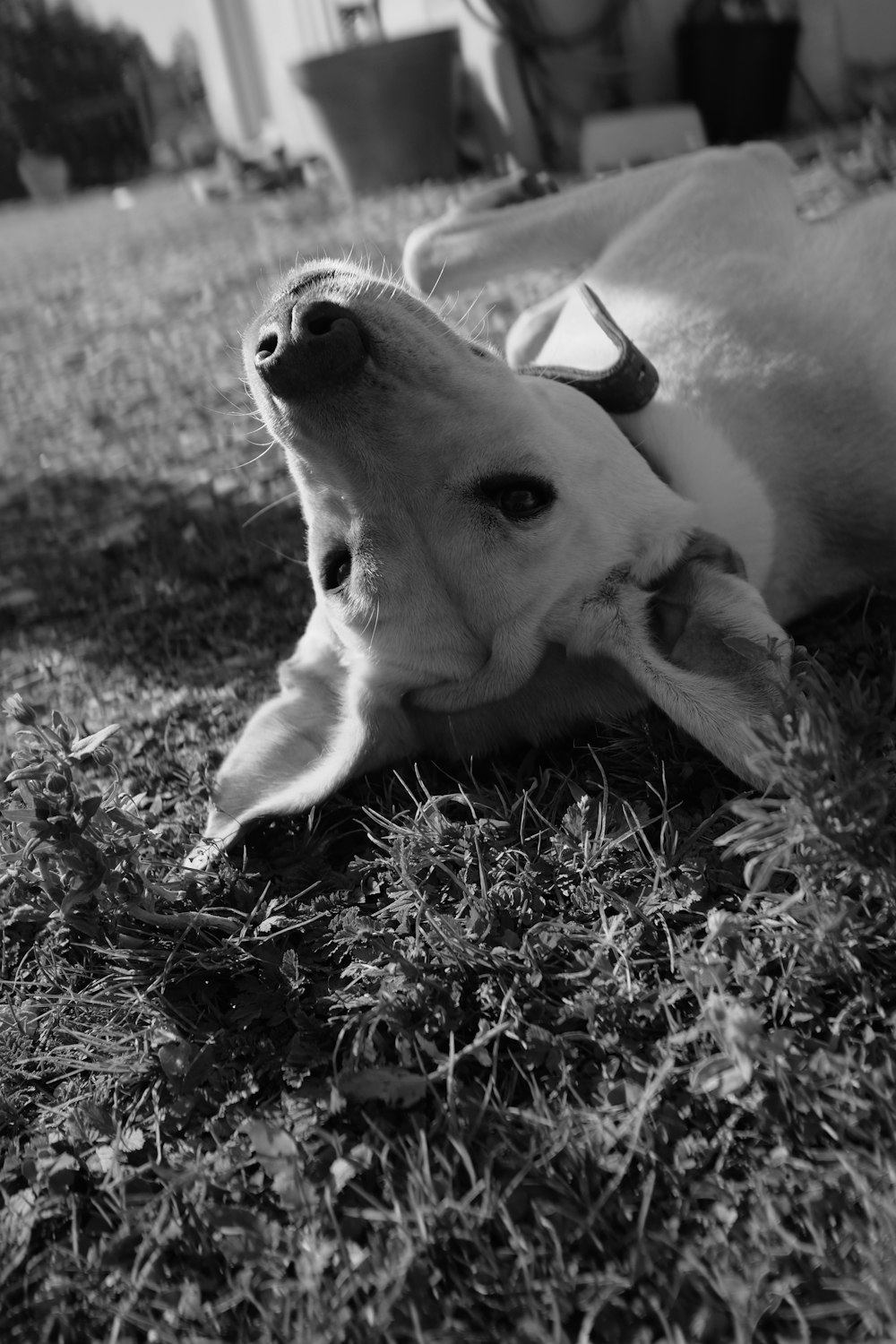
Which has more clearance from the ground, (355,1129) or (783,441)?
(783,441)

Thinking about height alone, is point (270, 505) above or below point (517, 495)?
below

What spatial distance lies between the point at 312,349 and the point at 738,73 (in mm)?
7232

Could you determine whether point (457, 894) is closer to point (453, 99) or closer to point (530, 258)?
point (530, 258)

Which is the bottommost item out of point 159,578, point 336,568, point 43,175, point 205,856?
point 43,175

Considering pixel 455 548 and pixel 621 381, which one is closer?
pixel 455 548

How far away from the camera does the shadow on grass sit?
377cm

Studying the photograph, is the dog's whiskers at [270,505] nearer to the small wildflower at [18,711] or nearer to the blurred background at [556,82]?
the small wildflower at [18,711]

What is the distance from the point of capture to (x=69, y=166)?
23000mm

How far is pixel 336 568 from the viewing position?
2656mm

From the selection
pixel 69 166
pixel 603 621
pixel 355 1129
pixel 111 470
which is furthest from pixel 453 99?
pixel 69 166

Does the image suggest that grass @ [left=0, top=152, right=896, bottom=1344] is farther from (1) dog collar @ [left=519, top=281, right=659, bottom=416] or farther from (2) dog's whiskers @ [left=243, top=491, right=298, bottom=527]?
(1) dog collar @ [left=519, top=281, right=659, bottom=416]

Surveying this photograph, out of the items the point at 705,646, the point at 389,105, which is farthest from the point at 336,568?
the point at 389,105

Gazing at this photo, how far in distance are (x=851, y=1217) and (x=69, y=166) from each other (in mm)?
25648

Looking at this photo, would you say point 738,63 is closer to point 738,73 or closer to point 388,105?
point 738,73
